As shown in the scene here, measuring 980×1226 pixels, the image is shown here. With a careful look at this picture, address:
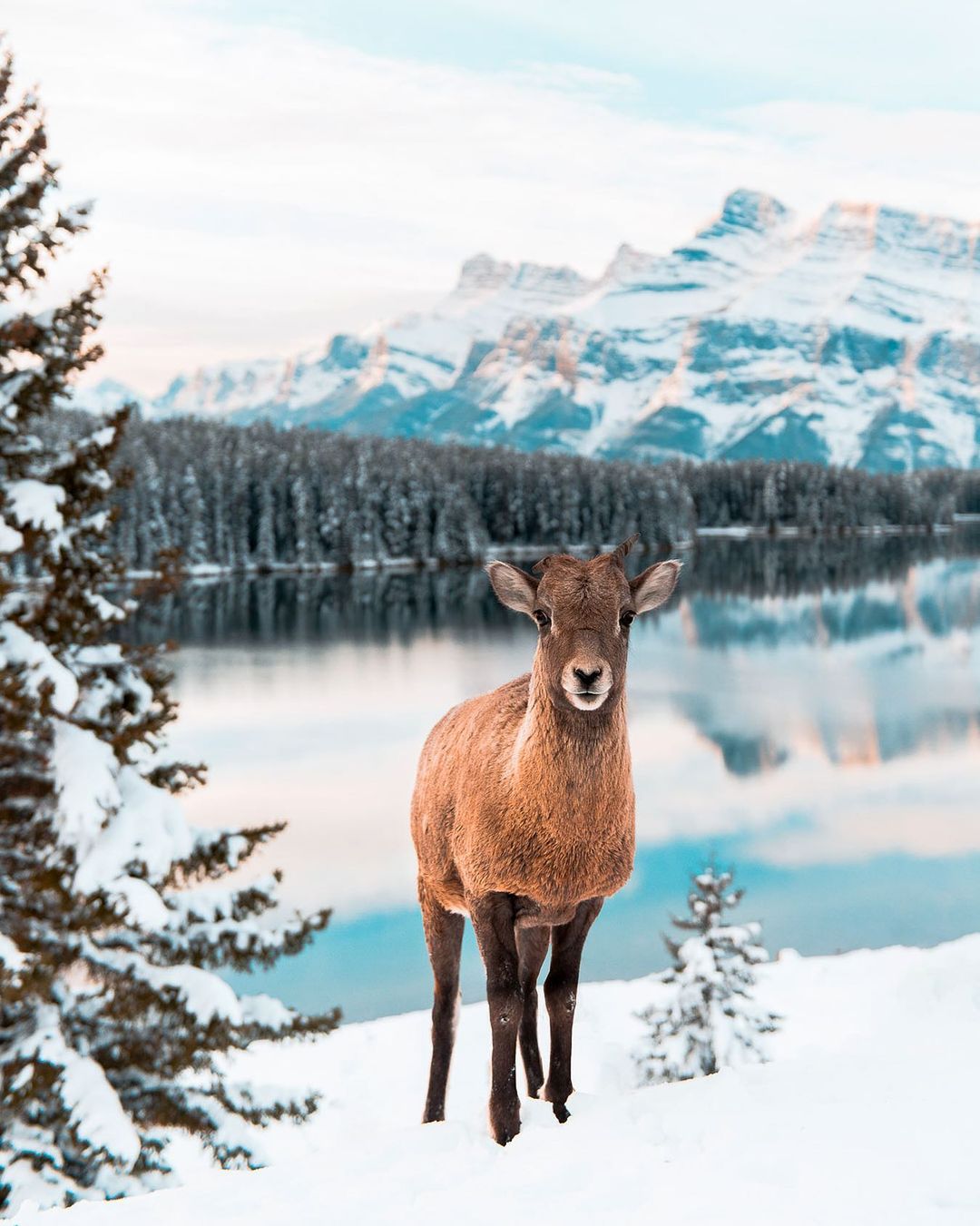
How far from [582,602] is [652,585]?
0.33 metres

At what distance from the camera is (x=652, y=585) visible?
5055mm

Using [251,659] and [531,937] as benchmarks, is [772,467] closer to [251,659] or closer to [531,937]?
[251,659]

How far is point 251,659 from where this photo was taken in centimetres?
6322

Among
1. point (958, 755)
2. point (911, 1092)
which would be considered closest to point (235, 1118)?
point (911, 1092)

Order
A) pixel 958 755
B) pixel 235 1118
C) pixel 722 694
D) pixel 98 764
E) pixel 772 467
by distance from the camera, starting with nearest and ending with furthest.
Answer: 1. pixel 98 764
2. pixel 235 1118
3. pixel 958 755
4. pixel 722 694
5. pixel 772 467

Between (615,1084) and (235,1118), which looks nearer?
(235,1118)

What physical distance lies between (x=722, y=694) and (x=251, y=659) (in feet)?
85.6

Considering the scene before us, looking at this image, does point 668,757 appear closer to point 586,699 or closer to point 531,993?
point 531,993

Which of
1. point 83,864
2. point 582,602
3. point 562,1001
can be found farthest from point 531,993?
point 83,864

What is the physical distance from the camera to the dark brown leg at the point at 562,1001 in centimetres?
594

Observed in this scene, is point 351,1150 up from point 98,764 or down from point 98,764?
down

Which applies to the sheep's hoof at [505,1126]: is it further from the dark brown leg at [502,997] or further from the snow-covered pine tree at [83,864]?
the snow-covered pine tree at [83,864]

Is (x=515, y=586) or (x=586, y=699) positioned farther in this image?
(x=515, y=586)

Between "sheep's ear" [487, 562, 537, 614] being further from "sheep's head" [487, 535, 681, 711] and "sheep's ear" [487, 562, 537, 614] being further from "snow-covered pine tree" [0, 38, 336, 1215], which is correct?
"snow-covered pine tree" [0, 38, 336, 1215]
